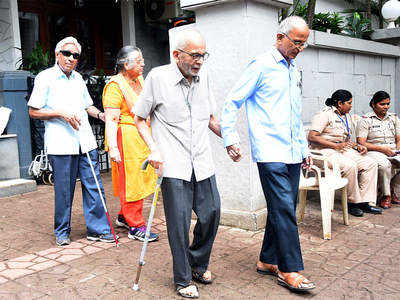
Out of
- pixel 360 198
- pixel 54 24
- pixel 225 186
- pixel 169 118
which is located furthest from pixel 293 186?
pixel 54 24

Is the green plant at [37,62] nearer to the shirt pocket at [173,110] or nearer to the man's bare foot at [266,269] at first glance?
the shirt pocket at [173,110]

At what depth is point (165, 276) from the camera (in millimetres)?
3625

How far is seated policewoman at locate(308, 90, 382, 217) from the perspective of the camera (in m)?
5.40

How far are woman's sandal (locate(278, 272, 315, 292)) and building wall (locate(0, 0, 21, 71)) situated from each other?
6904 millimetres

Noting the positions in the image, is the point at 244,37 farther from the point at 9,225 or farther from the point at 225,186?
the point at 9,225

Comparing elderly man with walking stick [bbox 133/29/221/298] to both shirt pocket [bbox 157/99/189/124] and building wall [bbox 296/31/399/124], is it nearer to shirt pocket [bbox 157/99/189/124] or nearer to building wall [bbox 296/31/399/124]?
shirt pocket [bbox 157/99/189/124]

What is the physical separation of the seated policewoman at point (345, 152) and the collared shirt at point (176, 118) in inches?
105

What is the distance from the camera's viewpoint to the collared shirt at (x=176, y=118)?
3160mm

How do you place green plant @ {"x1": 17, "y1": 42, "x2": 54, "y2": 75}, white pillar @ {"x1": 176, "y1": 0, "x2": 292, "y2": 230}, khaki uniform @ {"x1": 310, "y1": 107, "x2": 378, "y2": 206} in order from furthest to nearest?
1. green plant @ {"x1": 17, "y1": 42, "x2": 54, "y2": 75}
2. khaki uniform @ {"x1": 310, "y1": 107, "x2": 378, "y2": 206}
3. white pillar @ {"x1": 176, "y1": 0, "x2": 292, "y2": 230}

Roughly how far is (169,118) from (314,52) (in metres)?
4.05

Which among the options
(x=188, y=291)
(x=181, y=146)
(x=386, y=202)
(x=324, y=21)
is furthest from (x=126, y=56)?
(x=324, y=21)

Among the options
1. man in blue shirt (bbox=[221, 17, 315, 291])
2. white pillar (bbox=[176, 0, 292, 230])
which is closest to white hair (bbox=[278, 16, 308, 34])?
man in blue shirt (bbox=[221, 17, 315, 291])

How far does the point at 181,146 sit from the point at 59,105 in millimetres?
1825

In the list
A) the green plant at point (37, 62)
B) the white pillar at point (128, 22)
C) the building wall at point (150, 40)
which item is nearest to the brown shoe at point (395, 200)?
the green plant at point (37, 62)
